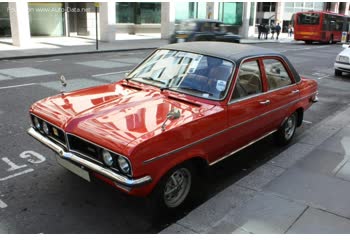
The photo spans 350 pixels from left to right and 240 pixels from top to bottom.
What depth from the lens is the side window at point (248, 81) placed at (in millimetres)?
4301

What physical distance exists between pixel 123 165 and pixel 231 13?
34231 mm

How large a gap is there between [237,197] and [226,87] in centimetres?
122

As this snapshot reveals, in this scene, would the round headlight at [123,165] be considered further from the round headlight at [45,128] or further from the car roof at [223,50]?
the car roof at [223,50]

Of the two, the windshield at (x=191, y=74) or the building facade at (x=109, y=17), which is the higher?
the building facade at (x=109, y=17)

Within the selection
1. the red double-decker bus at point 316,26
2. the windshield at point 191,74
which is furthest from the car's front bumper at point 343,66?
the red double-decker bus at point 316,26

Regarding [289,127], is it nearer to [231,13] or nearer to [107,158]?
[107,158]

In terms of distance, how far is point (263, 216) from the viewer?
11.4 feet

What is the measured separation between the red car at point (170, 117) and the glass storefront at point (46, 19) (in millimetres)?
21234

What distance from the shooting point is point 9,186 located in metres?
4.16

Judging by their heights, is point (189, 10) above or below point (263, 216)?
above

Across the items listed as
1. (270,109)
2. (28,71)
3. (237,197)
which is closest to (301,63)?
(28,71)

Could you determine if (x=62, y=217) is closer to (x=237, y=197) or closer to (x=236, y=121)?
(x=237, y=197)

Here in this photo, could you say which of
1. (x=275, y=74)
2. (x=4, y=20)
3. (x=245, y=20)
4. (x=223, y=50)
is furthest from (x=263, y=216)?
(x=245, y=20)

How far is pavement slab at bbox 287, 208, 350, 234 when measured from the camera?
3.24m
